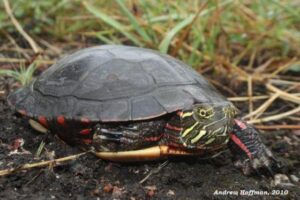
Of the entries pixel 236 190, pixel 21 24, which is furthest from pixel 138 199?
pixel 21 24

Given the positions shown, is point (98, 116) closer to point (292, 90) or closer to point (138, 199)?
point (138, 199)

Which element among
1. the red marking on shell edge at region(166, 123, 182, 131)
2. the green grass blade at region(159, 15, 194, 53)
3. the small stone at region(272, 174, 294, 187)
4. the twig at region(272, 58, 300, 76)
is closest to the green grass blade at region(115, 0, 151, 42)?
the green grass blade at region(159, 15, 194, 53)

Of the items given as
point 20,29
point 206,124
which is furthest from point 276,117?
point 20,29

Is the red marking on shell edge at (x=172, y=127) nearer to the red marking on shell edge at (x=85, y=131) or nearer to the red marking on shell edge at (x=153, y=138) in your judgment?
the red marking on shell edge at (x=153, y=138)

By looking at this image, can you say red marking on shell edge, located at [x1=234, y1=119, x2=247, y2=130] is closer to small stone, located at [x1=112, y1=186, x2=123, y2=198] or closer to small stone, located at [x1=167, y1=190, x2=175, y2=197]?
small stone, located at [x1=167, y1=190, x2=175, y2=197]

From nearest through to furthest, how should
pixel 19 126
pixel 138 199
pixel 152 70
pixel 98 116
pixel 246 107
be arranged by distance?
pixel 138 199 < pixel 98 116 < pixel 152 70 < pixel 19 126 < pixel 246 107
